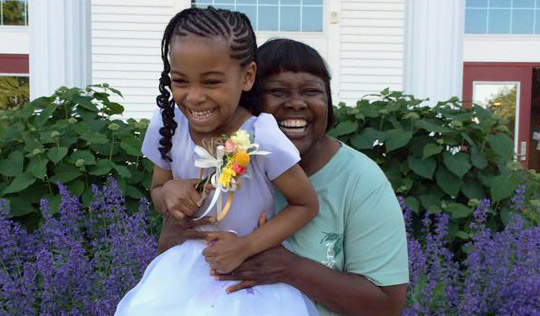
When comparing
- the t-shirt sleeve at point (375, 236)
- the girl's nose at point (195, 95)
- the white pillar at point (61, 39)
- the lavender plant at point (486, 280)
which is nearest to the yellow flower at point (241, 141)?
the girl's nose at point (195, 95)

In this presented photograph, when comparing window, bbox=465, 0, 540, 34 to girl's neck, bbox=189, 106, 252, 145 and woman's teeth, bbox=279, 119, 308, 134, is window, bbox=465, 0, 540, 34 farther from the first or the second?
girl's neck, bbox=189, 106, 252, 145

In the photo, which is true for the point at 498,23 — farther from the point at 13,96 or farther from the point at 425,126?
the point at 13,96

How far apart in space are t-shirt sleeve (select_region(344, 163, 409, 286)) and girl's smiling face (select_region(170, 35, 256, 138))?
0.44 m

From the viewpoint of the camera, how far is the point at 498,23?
30.0 ft

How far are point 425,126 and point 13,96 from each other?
807cm

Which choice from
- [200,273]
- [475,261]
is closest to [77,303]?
[200,273]

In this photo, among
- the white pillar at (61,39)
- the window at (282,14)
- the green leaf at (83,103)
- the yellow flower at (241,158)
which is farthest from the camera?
the window at (282,14)

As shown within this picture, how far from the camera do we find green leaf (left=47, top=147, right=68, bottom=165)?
2.77 metres

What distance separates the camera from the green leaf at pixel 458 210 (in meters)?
2.87

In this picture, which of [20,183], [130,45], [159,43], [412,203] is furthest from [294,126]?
[130,45]

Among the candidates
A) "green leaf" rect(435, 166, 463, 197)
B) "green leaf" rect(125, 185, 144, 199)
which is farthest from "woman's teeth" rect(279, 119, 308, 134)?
"green leaf" rect(435, 166, 463, 197)

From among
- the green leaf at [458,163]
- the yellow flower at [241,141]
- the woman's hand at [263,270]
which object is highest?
the yellow flower at [241,141]

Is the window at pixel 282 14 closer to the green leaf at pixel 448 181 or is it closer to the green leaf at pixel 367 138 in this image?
the green leaf at pixel 367 138

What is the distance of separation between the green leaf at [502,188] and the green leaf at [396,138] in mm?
476
